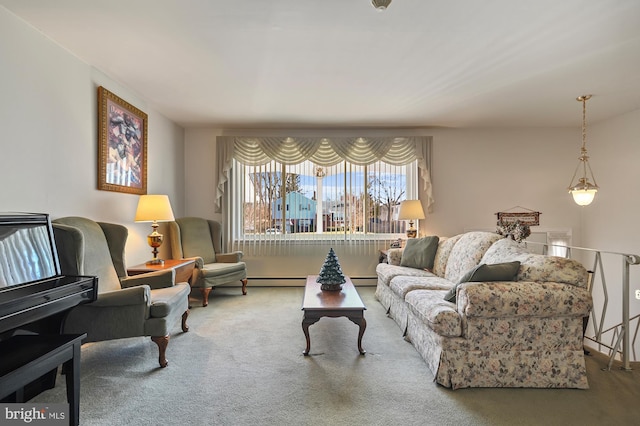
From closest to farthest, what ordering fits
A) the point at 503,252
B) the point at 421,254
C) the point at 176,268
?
the point at 503,252
the point at 176,268
the point at 421,254

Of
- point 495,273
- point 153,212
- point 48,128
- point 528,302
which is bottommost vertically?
point 528,302

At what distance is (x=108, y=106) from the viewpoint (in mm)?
3414

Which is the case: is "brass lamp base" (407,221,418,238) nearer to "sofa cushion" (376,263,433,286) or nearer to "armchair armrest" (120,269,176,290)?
"sofa cushion" (376,263,433,286)

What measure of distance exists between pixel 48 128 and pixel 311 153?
3324 mm

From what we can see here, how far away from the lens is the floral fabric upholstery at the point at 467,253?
324cm

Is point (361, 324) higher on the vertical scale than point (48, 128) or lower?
lower

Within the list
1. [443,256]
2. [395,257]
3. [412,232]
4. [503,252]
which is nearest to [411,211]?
[412,232]

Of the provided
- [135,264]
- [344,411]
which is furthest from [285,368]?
[135,264]

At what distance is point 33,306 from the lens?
5.65 feet

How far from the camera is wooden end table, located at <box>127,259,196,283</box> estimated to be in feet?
11.4

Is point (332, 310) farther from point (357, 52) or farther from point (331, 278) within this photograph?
point (357, 52)

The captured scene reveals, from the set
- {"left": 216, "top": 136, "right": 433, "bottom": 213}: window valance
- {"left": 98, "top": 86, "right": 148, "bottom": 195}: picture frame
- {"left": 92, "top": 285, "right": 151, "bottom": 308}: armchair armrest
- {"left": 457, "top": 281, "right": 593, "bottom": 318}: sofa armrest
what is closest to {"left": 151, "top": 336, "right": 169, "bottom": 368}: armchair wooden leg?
{"left": 92, "top": 285, "right": 151, "bottom": 308}: armchair armrest

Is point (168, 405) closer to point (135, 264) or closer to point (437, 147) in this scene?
point (135, 264)

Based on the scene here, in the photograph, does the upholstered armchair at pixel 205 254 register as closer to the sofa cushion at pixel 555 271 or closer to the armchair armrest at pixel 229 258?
the armchair armrest at pixel 229 258
